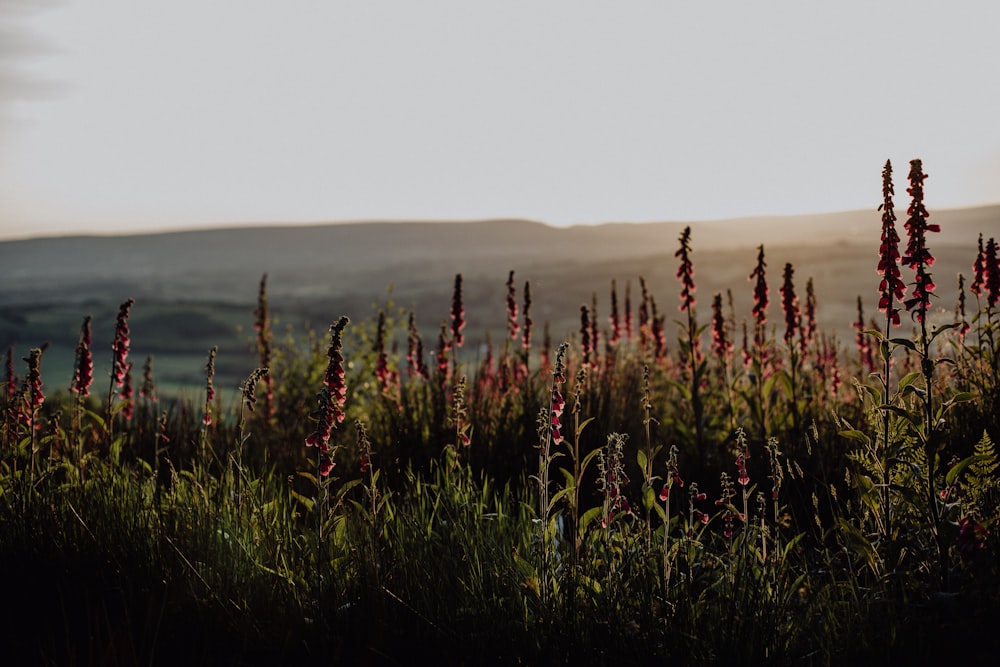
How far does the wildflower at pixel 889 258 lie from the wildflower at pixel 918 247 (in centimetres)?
6

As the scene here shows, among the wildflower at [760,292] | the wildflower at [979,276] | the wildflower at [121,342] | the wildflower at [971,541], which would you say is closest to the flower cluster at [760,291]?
the wildflower at [760,292]

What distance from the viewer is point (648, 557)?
4000 millimetres

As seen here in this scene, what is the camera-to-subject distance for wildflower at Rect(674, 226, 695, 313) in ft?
23.0

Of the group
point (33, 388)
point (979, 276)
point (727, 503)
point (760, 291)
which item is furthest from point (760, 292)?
point (33, 388)

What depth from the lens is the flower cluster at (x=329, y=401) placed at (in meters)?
3.97

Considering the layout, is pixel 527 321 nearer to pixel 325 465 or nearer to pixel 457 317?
Answer: pixel 457 317

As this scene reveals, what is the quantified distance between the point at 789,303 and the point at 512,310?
230cm

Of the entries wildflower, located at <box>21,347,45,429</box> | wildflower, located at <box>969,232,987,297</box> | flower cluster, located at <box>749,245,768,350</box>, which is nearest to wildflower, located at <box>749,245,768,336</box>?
flower cluster, located at <box>749,245,768,350</box>

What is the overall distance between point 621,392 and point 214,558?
5.03 metres

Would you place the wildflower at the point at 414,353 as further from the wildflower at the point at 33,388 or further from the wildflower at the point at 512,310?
the wildflower at the point at 33,388

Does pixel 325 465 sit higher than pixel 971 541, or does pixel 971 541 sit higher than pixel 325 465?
pixel 325 465

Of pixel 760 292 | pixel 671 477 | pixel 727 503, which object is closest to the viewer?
pixel 671 477

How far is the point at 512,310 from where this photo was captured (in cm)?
821

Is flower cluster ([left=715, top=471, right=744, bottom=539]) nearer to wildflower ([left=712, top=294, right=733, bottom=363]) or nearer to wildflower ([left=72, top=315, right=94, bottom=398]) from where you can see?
wildflower ([left=712, top=294, right=733, bottom=363])
